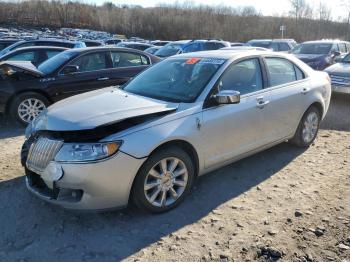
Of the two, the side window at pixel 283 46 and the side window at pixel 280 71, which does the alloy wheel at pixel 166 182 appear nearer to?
the side window at pixel 280 71

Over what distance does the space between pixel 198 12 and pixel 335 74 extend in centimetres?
5327

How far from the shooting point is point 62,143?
340 cm

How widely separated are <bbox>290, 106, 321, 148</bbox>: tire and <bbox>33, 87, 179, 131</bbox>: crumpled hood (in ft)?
7.98

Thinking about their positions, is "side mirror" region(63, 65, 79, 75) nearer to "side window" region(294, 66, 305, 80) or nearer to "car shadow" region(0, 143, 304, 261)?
"car shadow" region(0, 143, 304, 261)

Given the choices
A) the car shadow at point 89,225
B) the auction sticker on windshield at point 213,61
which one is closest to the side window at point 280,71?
the auction sticker on windshield at point 213,61

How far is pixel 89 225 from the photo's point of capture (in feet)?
11.8

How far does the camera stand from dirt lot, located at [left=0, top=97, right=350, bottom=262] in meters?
3.21

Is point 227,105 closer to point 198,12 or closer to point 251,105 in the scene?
point 251,105

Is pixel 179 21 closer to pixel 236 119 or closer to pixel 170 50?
pixel 170 50

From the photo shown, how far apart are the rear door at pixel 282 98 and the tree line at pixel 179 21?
158 ft

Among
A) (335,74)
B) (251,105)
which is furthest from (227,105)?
(335,74)

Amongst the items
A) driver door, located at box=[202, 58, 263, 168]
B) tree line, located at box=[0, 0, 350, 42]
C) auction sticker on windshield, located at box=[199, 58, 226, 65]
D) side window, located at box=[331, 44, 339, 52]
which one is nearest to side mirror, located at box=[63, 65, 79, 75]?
auction sticker on windshield, located at box=[199, 58, 226, 65]

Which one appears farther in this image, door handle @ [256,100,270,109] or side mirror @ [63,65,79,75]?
side mirror @ [63,65,79,75]

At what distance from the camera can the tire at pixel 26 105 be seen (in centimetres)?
709
